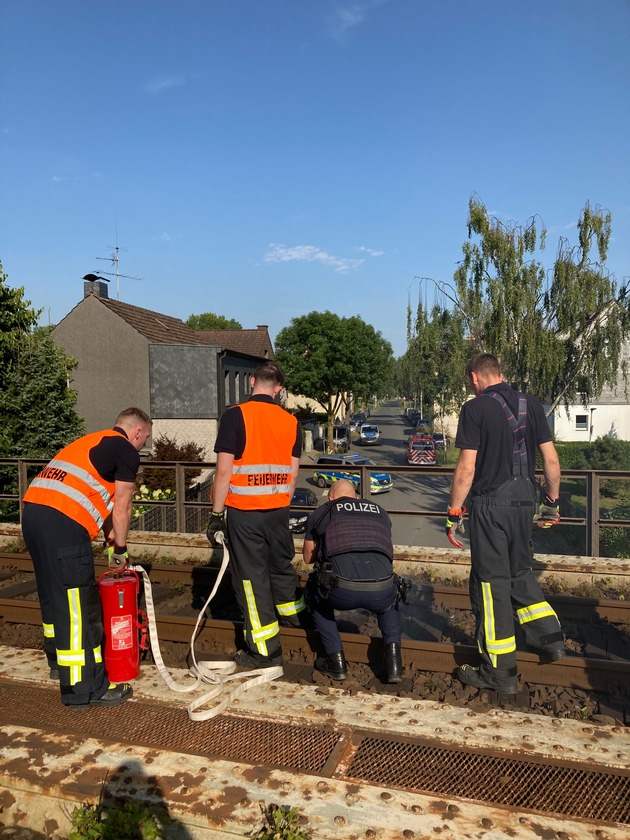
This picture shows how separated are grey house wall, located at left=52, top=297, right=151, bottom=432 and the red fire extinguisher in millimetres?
30874

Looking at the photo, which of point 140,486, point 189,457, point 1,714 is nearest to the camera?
point 1,714

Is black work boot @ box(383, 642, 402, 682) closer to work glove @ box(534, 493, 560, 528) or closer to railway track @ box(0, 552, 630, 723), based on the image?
railway track @ box(0, 552, 630, 723)

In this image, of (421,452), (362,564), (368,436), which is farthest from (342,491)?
(368,436)

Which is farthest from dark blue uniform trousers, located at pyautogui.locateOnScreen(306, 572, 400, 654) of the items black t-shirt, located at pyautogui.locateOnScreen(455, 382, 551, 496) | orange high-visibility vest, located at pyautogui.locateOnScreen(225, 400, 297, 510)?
black t-shirt, located at pyautogui.locateOnScreen(455, 382, 551, 496)

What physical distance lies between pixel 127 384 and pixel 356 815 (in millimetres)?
33414

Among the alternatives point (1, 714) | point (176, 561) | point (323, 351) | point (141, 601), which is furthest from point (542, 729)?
point (323, 351)

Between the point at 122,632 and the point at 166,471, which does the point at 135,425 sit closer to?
the point at 122,632

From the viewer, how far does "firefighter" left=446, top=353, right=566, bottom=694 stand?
4.20 metres

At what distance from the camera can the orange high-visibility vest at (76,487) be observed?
13.1 feet

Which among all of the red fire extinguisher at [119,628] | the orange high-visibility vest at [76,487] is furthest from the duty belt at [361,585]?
the orange high-visibility vest at [76,487]

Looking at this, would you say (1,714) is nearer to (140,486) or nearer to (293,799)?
(293,799)

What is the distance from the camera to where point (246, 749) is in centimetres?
332

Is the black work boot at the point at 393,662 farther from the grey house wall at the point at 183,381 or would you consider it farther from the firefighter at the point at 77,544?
the grey house wall at the point at 183,381

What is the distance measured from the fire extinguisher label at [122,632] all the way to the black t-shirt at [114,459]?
90 cm
